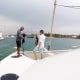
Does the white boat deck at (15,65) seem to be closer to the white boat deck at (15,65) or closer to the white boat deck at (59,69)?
the white boat deck at (15,65)

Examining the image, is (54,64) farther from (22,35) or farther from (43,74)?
(22,35)

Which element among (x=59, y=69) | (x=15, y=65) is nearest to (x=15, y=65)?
(x=15, y=65)

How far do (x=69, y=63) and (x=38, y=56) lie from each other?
495 inches

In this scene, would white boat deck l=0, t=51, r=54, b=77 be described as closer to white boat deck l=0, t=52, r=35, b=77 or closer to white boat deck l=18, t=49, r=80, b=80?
white boat deck l=0, t=52, r=35, b=77

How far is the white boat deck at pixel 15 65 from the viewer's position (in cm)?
1216

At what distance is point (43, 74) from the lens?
10.5 ft

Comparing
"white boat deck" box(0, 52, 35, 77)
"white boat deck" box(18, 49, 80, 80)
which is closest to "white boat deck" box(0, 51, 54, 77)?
"white boat deck" box(0, 52, 35, 77)

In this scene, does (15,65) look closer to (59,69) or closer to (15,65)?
(15,65)

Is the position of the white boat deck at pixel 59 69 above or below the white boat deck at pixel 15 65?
above

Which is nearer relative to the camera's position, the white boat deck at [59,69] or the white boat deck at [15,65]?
the white boat deck at [59,69]

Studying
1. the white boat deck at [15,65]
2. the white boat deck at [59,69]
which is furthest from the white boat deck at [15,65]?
the white boat deck at [59,69]

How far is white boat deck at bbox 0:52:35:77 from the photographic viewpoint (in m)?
12.2

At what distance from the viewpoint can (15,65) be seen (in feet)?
43.5

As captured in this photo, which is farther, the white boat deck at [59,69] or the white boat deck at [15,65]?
the white boat deck at [15,65]
